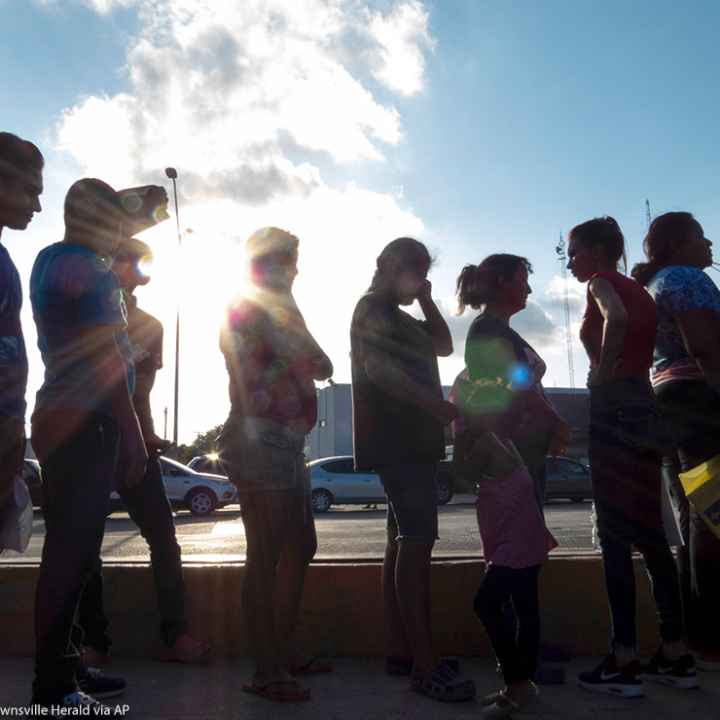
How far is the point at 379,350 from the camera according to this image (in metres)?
3.24

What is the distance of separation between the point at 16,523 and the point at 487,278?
1952 mm

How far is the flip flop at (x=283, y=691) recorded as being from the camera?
2842 millimetres

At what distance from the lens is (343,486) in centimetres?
2214

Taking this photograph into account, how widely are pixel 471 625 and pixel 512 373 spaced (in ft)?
3.86

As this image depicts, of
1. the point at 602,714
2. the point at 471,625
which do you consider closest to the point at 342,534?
the point at 471,625

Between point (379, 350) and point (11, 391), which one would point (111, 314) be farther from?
point (379, 350)

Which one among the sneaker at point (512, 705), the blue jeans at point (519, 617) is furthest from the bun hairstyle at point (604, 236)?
the sneaker at point (512, 705)

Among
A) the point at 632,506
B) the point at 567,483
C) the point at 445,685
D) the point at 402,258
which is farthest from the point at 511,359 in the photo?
the point at 567,483

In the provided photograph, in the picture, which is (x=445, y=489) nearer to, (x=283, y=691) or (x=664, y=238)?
(x=664, y=238)

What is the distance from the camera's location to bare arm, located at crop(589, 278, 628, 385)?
3115 mm

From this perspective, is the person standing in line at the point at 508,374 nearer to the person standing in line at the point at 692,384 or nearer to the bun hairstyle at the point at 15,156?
the person standing in line at the point at 692,384

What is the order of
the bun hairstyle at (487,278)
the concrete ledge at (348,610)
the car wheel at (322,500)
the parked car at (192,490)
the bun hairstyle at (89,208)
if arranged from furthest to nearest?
1. the car wheel at (322,500)
2. the parked car at (192,490)
3. the concrete ledge at (348,610)
4. the bun hairstyle at (487,278)
5. the bun hairstyle at (89,208)

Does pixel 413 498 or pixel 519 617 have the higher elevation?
pixel 413 498

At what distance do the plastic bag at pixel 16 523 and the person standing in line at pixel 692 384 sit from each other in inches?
96.4
